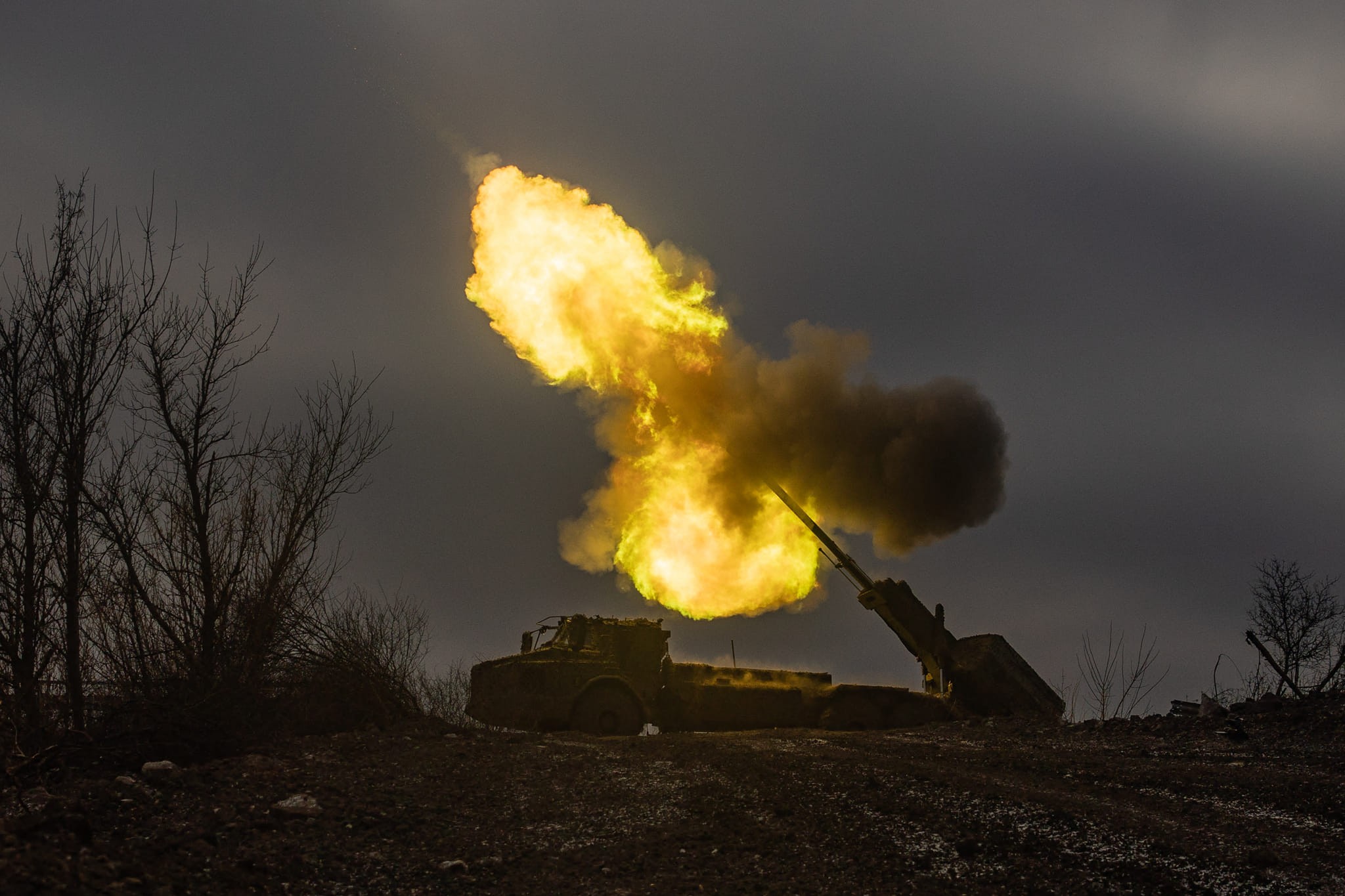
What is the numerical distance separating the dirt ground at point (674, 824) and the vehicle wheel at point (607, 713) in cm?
480

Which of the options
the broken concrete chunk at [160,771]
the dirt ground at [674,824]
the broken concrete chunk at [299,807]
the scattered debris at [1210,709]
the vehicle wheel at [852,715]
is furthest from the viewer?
the vehicle wheel at [852,715]

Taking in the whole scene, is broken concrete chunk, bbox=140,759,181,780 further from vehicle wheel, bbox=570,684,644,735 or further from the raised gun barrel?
the raised gun barrel

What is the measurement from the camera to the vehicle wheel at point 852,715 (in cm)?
1952

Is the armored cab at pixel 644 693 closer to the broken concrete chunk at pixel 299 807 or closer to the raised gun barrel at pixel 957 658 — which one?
the raised gun barrel at pixel 957 658

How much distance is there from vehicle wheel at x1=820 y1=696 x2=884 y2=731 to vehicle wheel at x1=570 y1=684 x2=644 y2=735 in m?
4.10

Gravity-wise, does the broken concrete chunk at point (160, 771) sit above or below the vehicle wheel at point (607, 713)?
above

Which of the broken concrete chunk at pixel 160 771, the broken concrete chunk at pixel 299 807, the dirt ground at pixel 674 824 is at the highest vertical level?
the broken concrete chunk at pixel 160 771

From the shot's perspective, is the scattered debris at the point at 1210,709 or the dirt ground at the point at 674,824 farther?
the scattered debris at the point at 1210,709

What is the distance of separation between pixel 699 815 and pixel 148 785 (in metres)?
4.69

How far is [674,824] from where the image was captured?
9141 mm

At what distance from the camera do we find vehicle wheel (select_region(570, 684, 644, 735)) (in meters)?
17.2

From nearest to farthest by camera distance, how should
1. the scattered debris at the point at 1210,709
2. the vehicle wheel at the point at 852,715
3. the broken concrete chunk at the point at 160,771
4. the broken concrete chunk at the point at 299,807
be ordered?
the broken concrete chunk at the point at 299,807, the broken concrete chunk at the point at 160,771, the scattered debris at the point at 1210,709, the vehicle wheel at the point at 852,715

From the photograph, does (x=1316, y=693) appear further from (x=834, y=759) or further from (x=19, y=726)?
(x=19, y=726)

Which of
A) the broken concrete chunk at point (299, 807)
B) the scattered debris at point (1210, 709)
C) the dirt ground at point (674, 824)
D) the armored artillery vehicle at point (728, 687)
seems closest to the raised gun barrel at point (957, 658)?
the armored artillery vehicle at point (728, 687)
